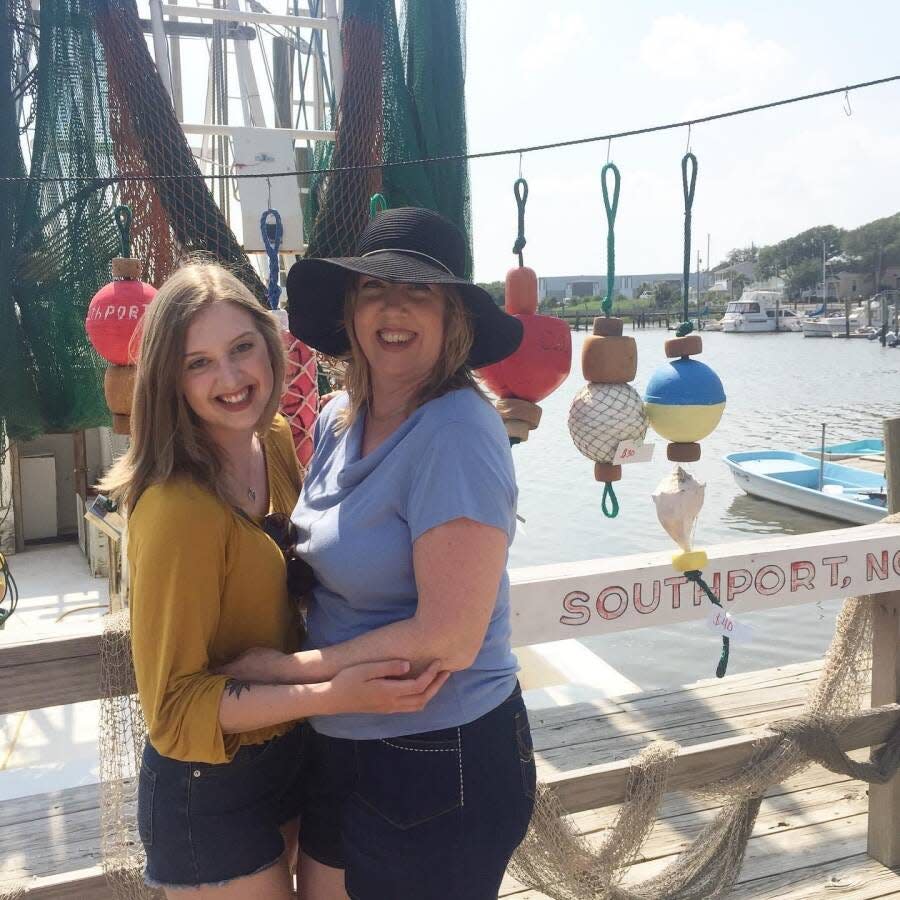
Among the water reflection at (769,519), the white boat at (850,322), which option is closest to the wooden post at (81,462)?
the water reflection at (769,519)

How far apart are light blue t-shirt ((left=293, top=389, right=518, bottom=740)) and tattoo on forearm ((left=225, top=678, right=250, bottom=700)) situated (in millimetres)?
129

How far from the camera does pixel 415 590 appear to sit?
1172 millimetres

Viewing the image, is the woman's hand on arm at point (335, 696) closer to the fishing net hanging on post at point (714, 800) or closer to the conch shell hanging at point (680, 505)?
the fishing net hanging on post at point (714, 800)

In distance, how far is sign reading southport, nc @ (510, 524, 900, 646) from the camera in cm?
195

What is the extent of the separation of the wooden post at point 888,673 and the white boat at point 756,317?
62.9 meters

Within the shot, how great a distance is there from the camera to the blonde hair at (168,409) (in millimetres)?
1188

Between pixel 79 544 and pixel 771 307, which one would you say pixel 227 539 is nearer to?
pixel 79 544

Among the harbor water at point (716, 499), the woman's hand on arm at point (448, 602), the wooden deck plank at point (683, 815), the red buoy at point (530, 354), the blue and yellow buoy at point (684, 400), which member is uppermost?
the red buoy at point (530, 354)

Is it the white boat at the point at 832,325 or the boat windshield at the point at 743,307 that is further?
the boat windshield at the point at 743,307

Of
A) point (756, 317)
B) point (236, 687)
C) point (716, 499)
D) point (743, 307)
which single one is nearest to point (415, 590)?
point (236, 687)

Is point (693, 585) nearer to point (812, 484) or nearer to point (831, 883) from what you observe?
point (831, 883)

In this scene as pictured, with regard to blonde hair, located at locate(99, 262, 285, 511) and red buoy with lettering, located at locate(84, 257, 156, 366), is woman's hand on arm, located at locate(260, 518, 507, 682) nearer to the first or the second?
blonde hair, located at locate(99, 262, 285, 511)

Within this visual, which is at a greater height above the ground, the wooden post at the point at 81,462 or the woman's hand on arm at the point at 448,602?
the woman's hand on arm at the point at 448,602

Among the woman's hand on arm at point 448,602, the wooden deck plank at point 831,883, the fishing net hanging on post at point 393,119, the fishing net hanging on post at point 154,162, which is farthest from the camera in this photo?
the fishing net hanging on post at point 393,119
